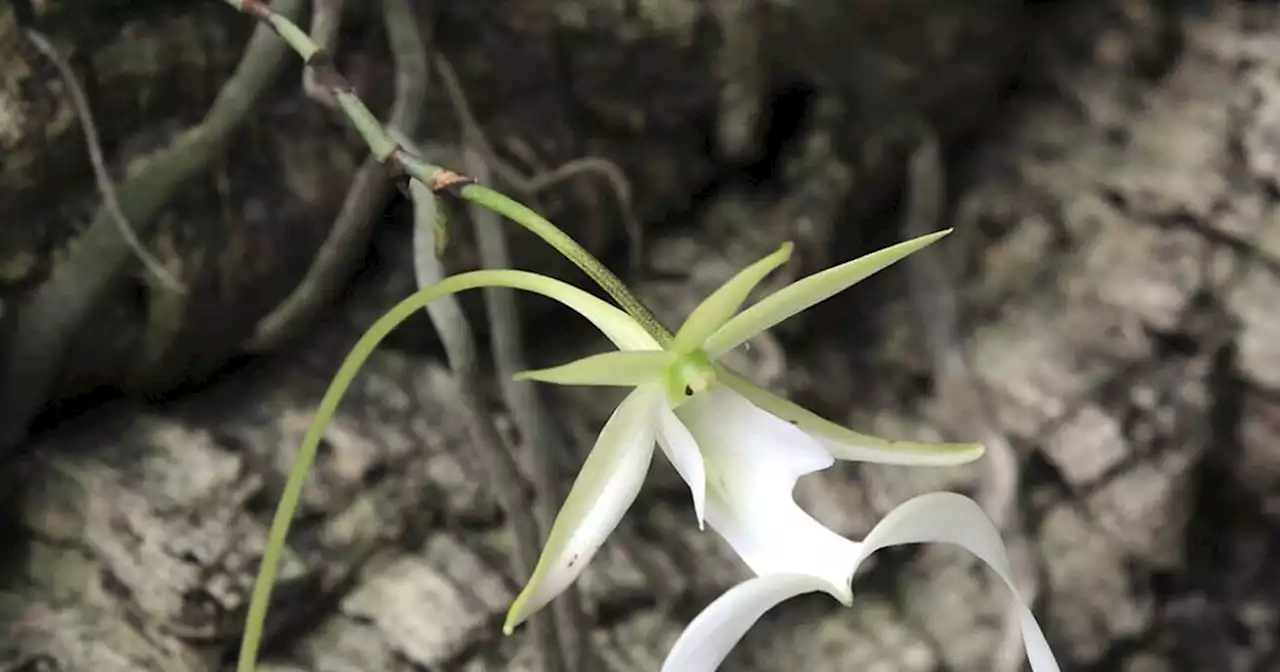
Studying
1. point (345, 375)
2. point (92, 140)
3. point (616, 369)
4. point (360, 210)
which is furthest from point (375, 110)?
point (616, 369)

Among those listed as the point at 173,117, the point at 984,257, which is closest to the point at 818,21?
the point at 984,257

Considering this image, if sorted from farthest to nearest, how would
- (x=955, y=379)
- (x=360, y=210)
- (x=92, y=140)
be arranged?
(x=955, y=379) → (x=360, y=210) → (x=92, y=140)

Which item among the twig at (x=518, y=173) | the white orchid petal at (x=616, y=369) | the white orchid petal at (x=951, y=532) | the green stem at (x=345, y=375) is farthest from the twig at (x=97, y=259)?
the white orchid petal at (x=951, y=532)

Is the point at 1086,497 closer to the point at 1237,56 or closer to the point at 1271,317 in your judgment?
the point at 1271,317

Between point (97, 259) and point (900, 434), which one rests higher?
point (97, 259)

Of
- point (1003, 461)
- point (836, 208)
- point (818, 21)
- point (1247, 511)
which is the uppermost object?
point (818, 21)

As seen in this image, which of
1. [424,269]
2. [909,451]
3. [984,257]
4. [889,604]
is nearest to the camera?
[909,451]

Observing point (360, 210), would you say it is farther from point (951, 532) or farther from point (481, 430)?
point (951, 532)
